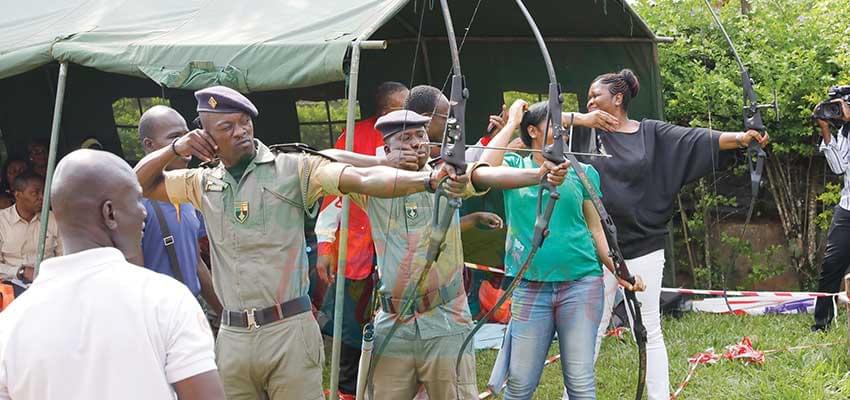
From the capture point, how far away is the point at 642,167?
17.2 ft

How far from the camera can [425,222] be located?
167 inches

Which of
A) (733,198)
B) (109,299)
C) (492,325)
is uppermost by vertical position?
(109,299)

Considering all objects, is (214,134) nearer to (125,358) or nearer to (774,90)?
(125,358)

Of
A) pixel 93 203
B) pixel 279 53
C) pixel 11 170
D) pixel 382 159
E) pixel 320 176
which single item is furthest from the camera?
pixel 11 170

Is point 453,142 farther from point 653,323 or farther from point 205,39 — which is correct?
point 205,39

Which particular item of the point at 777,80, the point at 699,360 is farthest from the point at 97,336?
the point at 777,80

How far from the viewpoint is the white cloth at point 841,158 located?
6923 millimetres

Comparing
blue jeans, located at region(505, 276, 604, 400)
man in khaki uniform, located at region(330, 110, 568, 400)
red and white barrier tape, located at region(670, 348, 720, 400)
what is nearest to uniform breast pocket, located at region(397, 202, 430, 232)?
man in khaki uniform, located at region(330, 110, 568, 400)

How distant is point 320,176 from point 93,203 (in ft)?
4.76

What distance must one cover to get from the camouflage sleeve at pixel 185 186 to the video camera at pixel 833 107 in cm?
429

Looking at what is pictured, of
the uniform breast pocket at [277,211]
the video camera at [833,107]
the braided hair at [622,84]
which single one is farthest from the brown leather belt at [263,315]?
the video camera at [833,107]

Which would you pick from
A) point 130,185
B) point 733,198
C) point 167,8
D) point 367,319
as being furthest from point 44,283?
point 733,198

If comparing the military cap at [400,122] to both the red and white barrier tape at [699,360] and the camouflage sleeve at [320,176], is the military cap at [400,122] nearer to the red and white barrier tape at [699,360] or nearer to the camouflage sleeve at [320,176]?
the camouflage sleeve at [320,176]

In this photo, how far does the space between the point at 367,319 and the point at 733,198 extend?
12.1 ft
